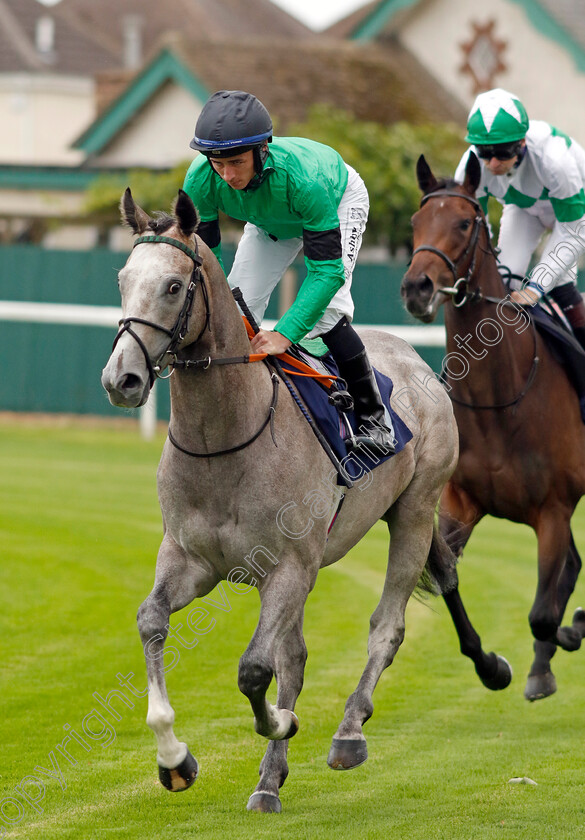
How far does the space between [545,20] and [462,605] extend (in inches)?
675

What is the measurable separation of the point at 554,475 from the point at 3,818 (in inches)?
117

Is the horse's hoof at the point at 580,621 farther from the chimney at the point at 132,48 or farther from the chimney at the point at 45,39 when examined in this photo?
the chimney at the point at 132,48

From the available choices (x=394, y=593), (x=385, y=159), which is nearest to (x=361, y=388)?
(x=394, y=593)

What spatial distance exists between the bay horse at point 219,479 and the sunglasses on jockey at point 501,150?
2.04 metres

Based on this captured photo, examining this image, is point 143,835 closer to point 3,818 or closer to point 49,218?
point 3,818

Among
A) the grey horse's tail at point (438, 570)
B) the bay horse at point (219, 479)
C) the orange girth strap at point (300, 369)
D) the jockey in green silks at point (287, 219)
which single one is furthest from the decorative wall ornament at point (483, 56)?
the bay horse at point (219, 479)

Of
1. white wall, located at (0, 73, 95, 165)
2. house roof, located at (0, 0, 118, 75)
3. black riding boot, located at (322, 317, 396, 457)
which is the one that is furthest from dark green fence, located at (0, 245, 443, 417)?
house roof, located at (0, 0, 118, 75)

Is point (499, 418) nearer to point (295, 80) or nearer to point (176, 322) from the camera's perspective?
point (176, 322)

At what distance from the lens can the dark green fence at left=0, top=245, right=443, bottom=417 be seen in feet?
49.4

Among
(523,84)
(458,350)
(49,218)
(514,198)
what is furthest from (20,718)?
(523,84)

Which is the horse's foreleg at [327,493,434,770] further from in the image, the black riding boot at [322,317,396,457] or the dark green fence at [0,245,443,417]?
the dark green fence at [0,245,443,417]

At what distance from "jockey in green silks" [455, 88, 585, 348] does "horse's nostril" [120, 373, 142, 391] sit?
2777mm

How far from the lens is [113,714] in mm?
5570

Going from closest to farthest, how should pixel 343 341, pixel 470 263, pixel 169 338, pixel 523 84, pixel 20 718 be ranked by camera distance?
pixel 169 338 → pixel 343 341 → pixel 20 718 → pixel 470 263 → pixel 523 84
